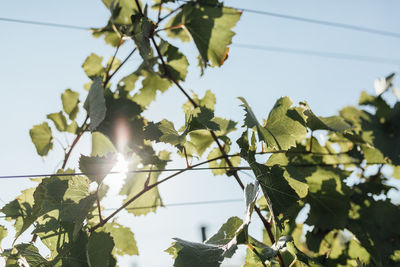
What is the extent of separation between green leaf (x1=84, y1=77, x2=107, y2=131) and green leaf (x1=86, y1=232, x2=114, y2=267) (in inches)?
8.9

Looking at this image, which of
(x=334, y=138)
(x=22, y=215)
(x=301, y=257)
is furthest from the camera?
(x=334, y=138)

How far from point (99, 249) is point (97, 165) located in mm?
168

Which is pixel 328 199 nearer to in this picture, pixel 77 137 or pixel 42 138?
pixel 77 137

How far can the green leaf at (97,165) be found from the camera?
757 mm

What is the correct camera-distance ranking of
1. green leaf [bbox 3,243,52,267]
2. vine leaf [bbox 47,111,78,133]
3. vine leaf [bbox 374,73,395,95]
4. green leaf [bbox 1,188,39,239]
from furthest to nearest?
vine leaf [bbox 374,73,395,95], vine leaf [bbox 47,111,78,133], green leaf [bbox 1,188,39,239], green leaf [bbox 3,243,52,267]

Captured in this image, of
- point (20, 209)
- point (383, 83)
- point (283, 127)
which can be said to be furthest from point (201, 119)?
point (383, 83)

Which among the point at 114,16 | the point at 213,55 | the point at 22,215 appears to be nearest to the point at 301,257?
the point at 213,55

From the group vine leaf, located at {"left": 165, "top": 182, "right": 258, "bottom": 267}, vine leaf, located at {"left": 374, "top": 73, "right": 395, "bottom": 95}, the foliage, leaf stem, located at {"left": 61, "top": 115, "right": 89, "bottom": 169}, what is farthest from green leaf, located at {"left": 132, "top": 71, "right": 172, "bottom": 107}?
vine leaf, located at {"left": 374, "top": 73, "right": 395, "bottom": 95}

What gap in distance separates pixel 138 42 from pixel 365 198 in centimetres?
71

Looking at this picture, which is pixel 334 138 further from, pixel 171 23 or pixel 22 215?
pixel 22 215

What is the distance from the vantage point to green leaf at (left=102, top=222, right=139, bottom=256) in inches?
37.4

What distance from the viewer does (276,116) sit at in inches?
32.7

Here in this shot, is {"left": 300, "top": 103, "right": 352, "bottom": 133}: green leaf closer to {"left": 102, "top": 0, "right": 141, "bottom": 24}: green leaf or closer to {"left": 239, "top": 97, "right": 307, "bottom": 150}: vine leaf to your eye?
{"left": 239, "top": 97, "right": 307, "bottom": 150}: vine leaf

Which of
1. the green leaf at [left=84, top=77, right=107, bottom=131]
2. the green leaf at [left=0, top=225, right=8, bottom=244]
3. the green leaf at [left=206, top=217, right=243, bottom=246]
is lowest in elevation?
the green leaf at [left=206, top=217, right=243, bottom=246]
